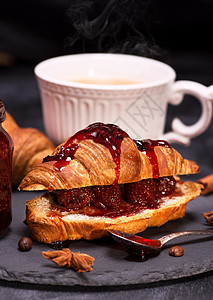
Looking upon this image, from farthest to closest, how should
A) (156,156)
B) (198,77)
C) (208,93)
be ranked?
(198,77)
(208,93)
(156,156)

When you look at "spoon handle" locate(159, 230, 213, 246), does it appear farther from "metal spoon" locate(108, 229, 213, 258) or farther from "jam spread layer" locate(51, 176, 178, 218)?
"jam spread layer" locate(51, 176, 178, 218)

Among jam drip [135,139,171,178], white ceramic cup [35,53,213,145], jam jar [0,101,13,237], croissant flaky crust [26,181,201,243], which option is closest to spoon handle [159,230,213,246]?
croissant flaky crust [26,181,201,243]

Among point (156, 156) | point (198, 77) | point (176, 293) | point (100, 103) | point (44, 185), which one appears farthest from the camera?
point (198, 77)

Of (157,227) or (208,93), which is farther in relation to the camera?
(208,93)

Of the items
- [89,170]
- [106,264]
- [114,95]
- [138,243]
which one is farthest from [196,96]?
[106,264]

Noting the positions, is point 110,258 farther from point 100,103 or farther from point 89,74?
point 89,74

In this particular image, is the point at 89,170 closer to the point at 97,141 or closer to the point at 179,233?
the point at 97,141

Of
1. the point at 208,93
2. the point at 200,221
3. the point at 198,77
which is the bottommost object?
the point at 198,77

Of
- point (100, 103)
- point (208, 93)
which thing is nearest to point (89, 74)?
point (100, 103)
